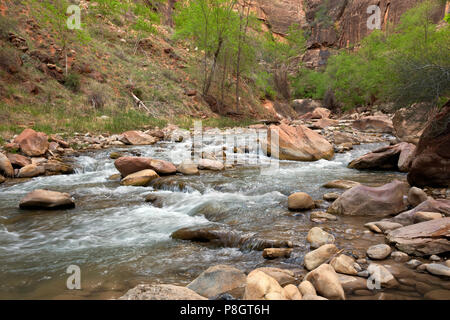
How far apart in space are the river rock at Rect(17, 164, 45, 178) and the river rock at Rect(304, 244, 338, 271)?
7.47 metres

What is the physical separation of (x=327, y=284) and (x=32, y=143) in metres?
9.39

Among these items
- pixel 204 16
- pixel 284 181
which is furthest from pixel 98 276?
pixel 204 16

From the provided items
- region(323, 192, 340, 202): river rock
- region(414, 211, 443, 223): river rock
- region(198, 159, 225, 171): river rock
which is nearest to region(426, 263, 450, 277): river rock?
region(414, 211, 443, 223): river rock

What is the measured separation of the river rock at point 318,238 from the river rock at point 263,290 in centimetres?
123

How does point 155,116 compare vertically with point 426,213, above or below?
above

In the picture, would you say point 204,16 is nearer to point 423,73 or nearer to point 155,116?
point 155,116

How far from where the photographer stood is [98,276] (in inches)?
123

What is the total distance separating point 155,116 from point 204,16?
8485 millimetres

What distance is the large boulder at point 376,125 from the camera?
1714 cm

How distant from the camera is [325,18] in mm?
57188

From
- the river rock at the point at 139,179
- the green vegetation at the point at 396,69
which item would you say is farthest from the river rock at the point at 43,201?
the green vegetation at the point at 396,69

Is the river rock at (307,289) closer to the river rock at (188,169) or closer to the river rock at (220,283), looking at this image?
the river rock at (220,283)

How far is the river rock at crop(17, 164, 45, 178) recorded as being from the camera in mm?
7766

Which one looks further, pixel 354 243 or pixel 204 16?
pixel 204 16
